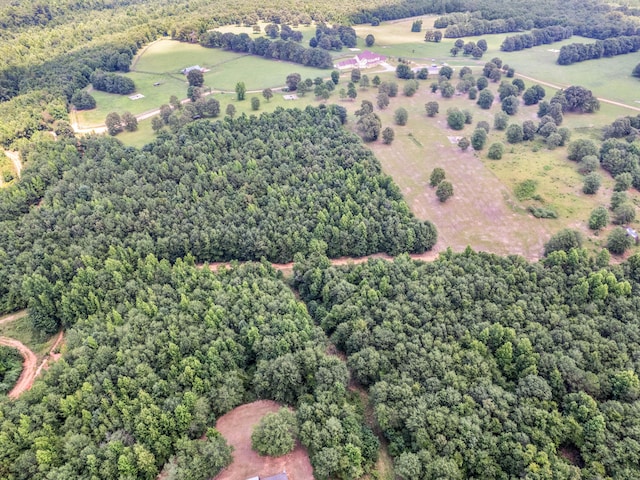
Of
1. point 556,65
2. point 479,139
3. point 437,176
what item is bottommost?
point 437,176

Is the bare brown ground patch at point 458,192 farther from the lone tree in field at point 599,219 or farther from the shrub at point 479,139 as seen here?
the lone tree in field at point 599,219

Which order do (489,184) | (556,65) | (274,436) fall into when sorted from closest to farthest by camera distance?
(274,436)
(489,184)
(556,65)

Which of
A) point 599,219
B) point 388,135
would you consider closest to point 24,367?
point 388,135

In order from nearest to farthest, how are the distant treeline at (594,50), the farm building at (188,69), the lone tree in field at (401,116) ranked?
the lone tree in field at (401,116) → the farm building at (188,69) → the distant treeline at (594,50)

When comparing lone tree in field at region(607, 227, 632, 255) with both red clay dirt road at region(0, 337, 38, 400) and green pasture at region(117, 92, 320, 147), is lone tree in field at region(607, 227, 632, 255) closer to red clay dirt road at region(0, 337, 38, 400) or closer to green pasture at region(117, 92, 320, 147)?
green pasture at region(117, 92, 320, 147)

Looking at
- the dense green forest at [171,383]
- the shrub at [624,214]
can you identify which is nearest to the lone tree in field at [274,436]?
the dense green forest at [171,383]

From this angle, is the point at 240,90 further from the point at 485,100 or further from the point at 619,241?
the point at 619,241

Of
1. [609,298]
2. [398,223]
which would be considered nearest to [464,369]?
[609,298]
